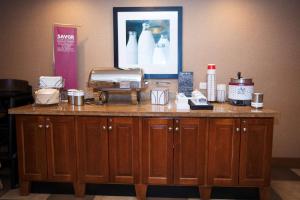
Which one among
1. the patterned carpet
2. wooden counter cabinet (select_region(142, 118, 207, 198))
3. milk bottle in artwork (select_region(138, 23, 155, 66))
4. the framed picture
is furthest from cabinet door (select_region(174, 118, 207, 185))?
milk bottle in artwork (select_region(138, 23, 155, 66))

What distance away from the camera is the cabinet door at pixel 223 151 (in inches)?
89.9

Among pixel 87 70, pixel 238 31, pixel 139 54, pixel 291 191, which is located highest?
pixel 238 31

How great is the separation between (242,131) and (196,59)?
1.07 m

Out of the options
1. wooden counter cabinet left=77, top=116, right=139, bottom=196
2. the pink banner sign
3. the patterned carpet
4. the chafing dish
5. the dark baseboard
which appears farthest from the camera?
the dark baseboard

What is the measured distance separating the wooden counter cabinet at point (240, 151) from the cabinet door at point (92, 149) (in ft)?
3.31

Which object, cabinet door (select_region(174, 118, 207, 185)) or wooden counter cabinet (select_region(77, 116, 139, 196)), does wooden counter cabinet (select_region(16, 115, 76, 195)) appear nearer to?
wooden counter cabinet (select_region(77, 116, 139, 196))

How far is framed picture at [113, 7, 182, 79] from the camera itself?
2.90 metres

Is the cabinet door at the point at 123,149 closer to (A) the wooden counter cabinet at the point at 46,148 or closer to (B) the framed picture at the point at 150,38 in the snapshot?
(A) the wooden counter cabinet at the point at 46,148

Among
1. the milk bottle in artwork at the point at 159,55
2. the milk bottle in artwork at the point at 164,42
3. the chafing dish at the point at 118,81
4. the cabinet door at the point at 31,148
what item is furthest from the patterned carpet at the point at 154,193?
the milk bottle in artwork at the point at 164,42

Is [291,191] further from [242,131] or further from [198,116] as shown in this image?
[198,116]

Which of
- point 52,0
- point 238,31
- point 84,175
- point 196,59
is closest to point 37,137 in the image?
point 84,175

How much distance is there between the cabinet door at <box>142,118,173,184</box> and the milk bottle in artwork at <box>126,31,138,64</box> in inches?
37.0

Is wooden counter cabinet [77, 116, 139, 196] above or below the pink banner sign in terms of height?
below

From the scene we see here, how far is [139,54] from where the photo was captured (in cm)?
295
